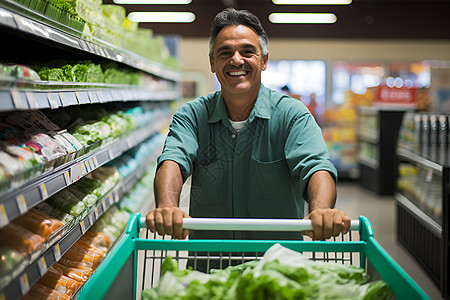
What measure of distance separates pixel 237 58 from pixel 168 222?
2.67ft

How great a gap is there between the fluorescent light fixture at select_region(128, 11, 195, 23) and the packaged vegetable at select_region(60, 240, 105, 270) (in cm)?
844

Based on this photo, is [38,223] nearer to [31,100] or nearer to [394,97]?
[31,100]

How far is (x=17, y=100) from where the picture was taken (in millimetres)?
1910

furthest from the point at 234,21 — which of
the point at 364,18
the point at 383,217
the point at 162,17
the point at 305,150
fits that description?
the point at 364,18

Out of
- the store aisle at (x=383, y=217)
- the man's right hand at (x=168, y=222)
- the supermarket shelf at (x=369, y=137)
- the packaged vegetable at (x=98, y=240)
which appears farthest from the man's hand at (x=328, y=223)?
the supermarket shelf at (x=369, y=137)

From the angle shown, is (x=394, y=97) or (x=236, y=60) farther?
(x=394, y=97)

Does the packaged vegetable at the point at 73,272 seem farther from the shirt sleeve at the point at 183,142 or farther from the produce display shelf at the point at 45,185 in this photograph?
the shirt sleeve at the point at 183,142

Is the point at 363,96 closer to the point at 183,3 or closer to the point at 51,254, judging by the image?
the point at 183,3

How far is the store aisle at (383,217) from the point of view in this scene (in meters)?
4.66

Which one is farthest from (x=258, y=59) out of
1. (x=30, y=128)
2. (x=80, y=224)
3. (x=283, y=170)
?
(x=80, y=224)

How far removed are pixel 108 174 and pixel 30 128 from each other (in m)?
1.54

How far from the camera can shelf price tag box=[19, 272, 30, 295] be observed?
1.93 m

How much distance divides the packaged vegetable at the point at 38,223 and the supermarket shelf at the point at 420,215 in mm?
3307

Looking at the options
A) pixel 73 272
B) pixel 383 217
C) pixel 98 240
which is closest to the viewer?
pixel 73 272
